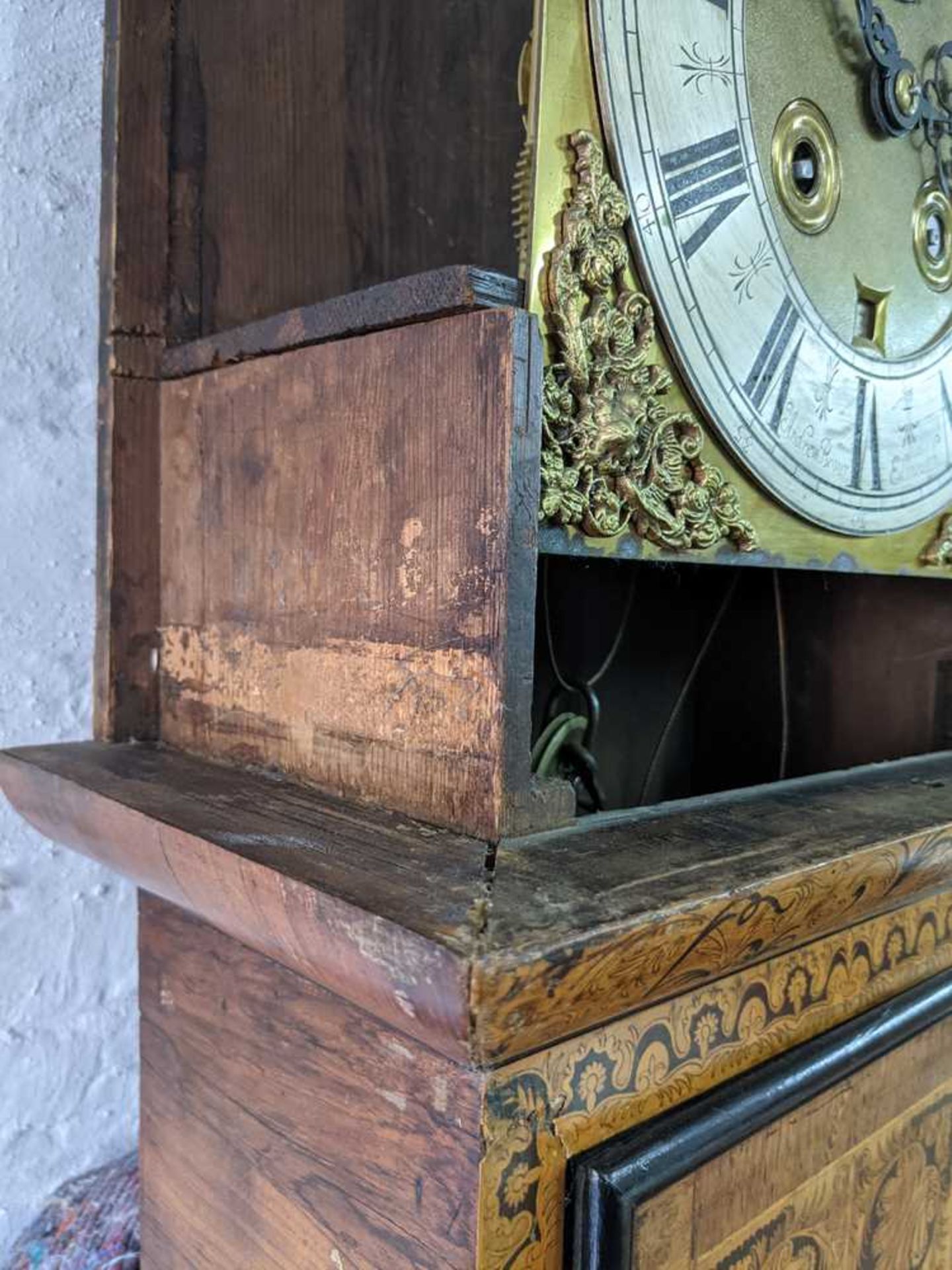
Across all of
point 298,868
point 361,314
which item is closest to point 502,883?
point 298,868

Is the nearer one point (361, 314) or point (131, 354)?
point (361, 314)

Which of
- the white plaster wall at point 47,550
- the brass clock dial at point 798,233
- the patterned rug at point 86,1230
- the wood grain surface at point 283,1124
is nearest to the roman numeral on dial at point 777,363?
the brass clock dial at point 798,233

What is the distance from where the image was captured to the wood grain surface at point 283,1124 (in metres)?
0.47

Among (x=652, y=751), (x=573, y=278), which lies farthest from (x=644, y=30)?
(x=652, y=751)

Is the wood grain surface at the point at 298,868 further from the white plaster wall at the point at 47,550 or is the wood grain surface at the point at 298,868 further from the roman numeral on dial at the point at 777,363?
the roman numeral on dial at the point at 777,363

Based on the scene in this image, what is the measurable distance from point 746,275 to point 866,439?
0.18 m

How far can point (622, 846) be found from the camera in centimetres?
53

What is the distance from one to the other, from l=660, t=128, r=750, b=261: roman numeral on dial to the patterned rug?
85 centimetres

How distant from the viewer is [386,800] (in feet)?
1.90

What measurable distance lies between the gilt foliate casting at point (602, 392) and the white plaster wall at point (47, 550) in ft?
1.72

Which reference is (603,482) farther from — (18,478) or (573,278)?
(18,478)

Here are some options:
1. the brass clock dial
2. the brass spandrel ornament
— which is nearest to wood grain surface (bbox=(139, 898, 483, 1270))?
the brass clock dial

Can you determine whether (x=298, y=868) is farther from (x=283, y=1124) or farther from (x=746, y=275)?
(x=746, y=275)

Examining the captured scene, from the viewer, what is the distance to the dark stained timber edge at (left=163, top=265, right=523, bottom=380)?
0.52 meters
